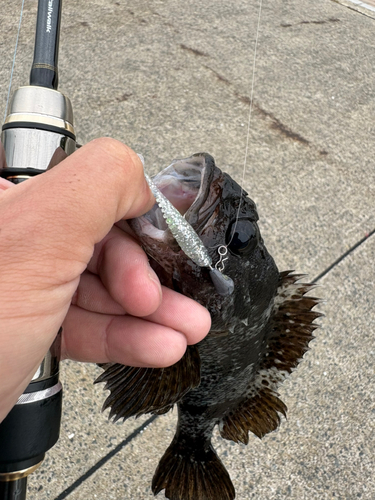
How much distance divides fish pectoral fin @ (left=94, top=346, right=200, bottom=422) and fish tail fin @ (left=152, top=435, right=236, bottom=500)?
19.4 inches

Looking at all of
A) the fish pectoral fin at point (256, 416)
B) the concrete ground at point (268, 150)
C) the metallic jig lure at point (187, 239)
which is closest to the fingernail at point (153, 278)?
the metallic jig lure at point (187, 239)

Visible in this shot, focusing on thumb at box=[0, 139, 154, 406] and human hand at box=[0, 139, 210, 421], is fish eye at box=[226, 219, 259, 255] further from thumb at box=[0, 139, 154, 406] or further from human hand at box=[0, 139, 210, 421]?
thumb at box=[0, 139, 154, 406]

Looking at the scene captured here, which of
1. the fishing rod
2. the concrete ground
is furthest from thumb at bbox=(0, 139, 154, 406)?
the concrete ground

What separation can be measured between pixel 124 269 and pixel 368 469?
1.70 meters

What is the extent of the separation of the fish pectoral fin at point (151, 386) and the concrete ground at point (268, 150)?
809 mm

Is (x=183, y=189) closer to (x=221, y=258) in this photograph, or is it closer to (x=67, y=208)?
(x=221, y=258)

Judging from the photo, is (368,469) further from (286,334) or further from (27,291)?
(27,291)

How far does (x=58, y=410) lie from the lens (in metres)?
1.16

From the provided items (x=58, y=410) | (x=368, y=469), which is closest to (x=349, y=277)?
(x=368, y=469)

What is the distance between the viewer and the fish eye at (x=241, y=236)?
136cm

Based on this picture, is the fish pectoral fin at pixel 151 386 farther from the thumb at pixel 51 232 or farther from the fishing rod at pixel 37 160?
the thumb at pixel 51 232

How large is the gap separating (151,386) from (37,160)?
2.57ft

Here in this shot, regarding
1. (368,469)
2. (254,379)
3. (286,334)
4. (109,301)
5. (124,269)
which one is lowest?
(368,469)

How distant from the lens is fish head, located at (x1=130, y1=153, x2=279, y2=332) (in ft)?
4.22
